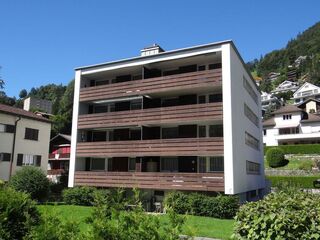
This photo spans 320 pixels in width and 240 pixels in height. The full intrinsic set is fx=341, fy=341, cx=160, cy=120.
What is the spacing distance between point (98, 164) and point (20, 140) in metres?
10.9

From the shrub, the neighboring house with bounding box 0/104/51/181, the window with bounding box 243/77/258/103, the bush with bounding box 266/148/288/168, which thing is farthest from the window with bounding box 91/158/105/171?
the bush with bounding box 266/148/288/168

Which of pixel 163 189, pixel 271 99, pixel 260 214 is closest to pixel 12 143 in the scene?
pixel 163 189

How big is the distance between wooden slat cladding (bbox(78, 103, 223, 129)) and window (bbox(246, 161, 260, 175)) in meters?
8.42

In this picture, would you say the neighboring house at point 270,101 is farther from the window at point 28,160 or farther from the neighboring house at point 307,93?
the window at point 28,160

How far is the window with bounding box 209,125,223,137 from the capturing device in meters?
29.1

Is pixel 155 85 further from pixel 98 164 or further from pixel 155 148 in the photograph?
pixel 98 164

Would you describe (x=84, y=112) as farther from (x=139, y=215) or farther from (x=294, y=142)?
(x=294, y=142)

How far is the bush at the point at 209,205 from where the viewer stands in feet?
79.6

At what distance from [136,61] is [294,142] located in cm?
4889

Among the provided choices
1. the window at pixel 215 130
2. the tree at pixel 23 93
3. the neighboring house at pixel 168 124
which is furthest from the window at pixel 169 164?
the tree at pixel 23 93

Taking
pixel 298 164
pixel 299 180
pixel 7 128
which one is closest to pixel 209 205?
pixel 7 128

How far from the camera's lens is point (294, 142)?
6944cm

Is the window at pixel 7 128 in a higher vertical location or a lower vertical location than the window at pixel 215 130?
higher

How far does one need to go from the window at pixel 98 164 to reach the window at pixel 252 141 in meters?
14.3
